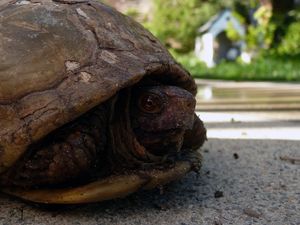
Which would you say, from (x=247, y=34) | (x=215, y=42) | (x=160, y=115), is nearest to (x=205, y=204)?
(x=160, y=115)

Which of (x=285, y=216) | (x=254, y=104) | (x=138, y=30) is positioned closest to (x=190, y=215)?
(x=285, y=216)

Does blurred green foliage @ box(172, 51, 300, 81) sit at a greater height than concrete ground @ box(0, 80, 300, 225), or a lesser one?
lesser

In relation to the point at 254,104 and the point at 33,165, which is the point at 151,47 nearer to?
the point at 33,165

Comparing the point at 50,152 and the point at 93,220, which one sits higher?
the point at 50,152

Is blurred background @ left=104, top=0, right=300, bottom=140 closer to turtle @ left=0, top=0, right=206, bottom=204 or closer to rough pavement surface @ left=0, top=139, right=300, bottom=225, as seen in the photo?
rough pavement surface @ left=0, top=139, right=300, bottom=225

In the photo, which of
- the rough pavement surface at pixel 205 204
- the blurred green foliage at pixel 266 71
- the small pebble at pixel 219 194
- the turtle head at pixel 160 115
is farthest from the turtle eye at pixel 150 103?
the blurred green foliage at pixel 266 71

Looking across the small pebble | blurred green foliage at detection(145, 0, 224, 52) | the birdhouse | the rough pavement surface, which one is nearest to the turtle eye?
the rough pavement surface

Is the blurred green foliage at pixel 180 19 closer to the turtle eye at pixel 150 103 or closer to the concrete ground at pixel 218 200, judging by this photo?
the concrete ground at pixel 218 200

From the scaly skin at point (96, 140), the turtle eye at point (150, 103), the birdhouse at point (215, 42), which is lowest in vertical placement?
the birdhouse at point (215, 42)
